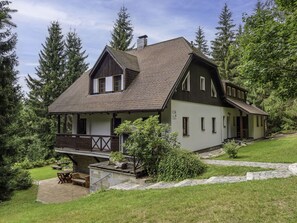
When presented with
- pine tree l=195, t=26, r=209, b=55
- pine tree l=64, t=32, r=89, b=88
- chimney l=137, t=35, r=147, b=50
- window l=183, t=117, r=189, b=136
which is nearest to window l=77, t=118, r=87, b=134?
chimney l=137, t=35, r=147, b=50

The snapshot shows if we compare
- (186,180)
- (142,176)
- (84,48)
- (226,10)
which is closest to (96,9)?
(142,176)

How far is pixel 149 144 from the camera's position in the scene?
1041cm

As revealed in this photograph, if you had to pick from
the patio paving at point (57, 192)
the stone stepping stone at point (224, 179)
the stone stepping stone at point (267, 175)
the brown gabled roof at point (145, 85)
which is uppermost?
the brown gabled roof at point (145, 85)

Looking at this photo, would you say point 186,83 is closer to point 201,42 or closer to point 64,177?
point 64,177

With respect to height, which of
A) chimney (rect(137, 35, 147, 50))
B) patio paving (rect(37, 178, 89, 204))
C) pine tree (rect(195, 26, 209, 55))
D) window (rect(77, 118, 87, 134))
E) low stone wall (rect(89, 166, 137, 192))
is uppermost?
pine tree (rect(195, 26, 209, 55))

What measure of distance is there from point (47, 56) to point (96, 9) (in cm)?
2112

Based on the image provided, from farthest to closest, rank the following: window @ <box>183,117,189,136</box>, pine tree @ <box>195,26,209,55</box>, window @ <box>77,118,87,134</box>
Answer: pine tree @ <box>195,26,209,55</box>, window @ <box>77,118,87,134</box>, window @ <box>183,117,189,136</box>

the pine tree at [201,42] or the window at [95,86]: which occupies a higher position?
the pine tree at [201,42]

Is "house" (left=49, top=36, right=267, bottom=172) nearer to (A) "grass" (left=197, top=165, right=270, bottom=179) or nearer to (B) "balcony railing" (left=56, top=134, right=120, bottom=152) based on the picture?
(B) "balcony railing" (left=56, top=134, right=120, bottom=152)

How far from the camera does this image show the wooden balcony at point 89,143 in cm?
1418

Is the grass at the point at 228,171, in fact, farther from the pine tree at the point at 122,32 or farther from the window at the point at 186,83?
the pine tree at the point at 122,32

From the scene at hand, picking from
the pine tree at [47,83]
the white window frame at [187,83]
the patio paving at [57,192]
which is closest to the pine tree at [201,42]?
the pine tree at [47,83]

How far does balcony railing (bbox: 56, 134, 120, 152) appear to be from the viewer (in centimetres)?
1417

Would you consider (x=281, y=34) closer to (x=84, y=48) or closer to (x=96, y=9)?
(x=96, y=9)
